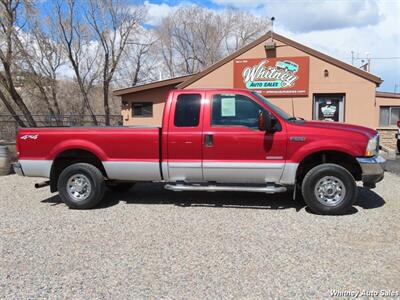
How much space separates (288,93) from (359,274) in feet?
40.0

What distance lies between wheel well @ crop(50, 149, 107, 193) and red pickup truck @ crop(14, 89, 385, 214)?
0.7 inches

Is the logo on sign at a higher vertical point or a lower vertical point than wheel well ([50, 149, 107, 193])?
Result: higher

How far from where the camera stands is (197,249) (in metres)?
4.80

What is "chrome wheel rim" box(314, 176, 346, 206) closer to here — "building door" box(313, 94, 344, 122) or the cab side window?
the cab side window

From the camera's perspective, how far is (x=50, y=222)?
613cm

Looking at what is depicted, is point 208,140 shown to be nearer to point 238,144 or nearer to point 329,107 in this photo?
point 238,144

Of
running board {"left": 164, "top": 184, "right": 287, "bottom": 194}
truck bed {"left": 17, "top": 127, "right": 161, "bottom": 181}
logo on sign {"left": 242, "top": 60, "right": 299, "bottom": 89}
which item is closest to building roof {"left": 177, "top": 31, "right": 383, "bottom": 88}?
logo on sign {"left": 242, "top": 60, "right": 299, "bottom": 89}

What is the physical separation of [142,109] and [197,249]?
48.6ft

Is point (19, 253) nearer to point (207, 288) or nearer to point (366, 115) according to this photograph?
point (207, 288)

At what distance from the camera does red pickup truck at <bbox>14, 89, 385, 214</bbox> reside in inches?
243

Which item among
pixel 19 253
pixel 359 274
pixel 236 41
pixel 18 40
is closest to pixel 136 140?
pixel 19 253

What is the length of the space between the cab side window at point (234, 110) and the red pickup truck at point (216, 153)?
2 centimetres

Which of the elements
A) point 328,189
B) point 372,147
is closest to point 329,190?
Answer: point 328,189

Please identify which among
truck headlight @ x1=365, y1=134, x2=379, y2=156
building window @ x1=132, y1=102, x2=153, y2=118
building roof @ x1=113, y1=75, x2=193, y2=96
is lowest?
truck headlight @ x1=365, y1=134, x2=379, y2=156
